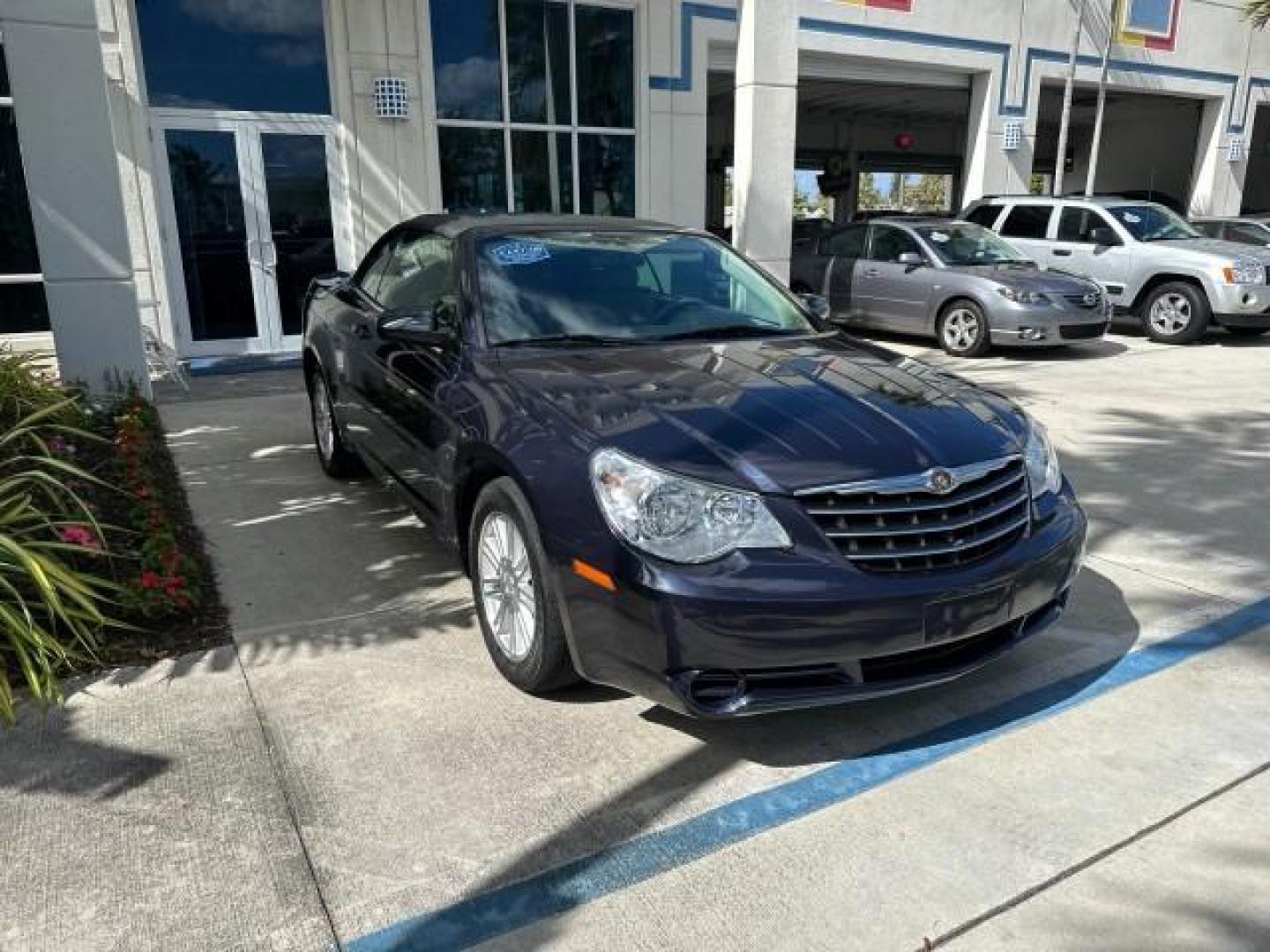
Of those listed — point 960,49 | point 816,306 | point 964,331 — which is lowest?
point 964,331

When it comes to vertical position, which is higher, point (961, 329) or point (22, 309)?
point (22, 309)

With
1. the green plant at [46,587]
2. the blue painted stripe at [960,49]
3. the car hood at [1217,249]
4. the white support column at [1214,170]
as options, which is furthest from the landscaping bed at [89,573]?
the white support column at [1214,170]

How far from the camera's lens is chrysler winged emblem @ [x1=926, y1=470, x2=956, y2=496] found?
2883mm

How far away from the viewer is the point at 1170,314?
11797 mm

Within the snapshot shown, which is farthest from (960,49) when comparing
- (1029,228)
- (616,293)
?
(616,293)

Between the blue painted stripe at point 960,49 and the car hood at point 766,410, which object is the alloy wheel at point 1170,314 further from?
the car hood at point 766,410

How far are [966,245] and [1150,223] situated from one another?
2765mm

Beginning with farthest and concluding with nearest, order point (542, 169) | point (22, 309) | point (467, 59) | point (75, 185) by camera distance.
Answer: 1. point (542, 169)
2. point (467, 59)
3. point (22, 309)
4. point (75, 185)

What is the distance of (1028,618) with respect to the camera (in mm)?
3262

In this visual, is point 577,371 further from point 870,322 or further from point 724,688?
point 870,322

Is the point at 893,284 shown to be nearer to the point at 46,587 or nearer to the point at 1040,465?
the point at 1040,465

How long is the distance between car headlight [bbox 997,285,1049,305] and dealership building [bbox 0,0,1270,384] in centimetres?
241

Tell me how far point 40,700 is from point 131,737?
1.56 feet

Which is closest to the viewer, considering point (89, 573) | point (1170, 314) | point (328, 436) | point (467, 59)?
A: point (89, 573)
